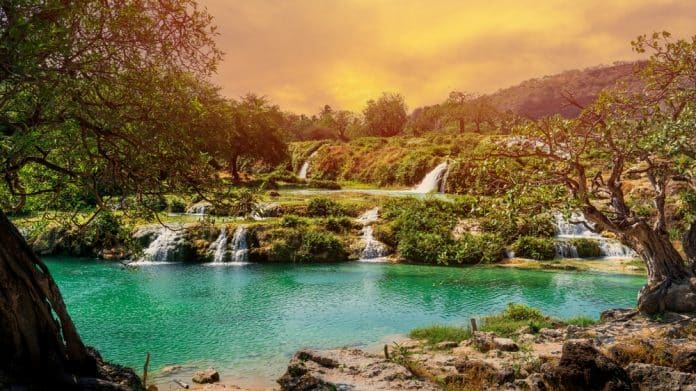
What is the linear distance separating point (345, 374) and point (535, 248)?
964 inches

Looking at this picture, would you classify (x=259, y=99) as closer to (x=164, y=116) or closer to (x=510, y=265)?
(x=510, y=265)

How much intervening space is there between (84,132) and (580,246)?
110 ft

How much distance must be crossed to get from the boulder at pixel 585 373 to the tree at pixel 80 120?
9130 mm

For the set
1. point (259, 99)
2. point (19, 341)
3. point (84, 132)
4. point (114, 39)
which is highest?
point (259, 99)

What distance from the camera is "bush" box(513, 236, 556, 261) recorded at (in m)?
34.7

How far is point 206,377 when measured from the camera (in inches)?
600

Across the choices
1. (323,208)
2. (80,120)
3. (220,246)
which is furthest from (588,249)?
(80,120)

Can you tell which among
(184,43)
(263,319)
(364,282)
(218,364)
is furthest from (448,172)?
(184,43)

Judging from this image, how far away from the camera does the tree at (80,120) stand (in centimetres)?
859

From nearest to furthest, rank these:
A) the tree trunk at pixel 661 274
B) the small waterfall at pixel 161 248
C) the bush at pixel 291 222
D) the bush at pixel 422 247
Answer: the tree trunk at pixel 661 274, the bush at pixel 422 247, the small waterfall at pixel 161 248, the bush at pixel 291 222

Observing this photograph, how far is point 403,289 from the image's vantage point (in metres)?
28.3

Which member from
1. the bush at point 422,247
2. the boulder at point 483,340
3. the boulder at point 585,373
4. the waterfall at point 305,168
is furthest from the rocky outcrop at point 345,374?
the waterfall at point 305,168

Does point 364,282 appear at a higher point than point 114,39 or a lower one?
lower

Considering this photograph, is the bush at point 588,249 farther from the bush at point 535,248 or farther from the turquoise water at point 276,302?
the turquoise water at point 276,302
